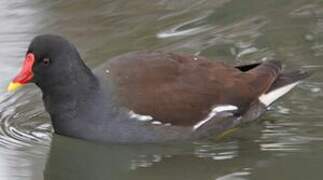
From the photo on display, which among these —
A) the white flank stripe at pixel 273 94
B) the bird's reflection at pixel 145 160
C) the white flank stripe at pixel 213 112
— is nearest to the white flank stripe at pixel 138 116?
the bird's reflection at pixel 145 160

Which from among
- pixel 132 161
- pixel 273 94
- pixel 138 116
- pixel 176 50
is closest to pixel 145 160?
pixel 132 161

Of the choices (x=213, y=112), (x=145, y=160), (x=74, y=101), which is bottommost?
(x=145, y=160)

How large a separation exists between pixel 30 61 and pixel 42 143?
2.07 feet

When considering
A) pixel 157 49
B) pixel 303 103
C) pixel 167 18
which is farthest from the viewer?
pixel 167 18

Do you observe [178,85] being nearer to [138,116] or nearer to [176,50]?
[138,116]

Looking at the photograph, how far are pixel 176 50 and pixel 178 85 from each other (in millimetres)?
1526

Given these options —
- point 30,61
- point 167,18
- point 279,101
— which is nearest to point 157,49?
point 167,18

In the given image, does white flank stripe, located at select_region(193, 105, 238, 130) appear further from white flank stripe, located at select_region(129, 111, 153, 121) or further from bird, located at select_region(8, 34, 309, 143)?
white flank stripe, located at select_region(129, 111, 153, 121)

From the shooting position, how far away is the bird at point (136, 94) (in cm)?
720

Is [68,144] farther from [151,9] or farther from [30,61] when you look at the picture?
[151,9]

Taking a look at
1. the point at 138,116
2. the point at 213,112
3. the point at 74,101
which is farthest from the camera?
the point at 213,112

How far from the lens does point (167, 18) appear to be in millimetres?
9586

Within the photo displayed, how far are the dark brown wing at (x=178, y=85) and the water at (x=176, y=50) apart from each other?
24cm

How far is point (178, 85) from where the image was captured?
7.35 meters
